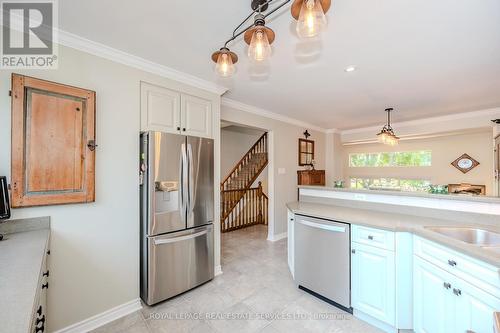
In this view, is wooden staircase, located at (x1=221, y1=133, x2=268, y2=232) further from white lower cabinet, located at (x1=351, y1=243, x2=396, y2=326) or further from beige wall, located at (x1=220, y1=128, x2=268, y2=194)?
white lower cabinet, located at (x1=351, y1=243, x2=396, y2=326)

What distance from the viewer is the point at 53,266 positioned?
1.82m

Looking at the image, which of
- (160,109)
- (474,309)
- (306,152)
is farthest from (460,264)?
(306,152)

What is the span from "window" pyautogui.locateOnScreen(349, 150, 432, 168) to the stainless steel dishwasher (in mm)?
5284

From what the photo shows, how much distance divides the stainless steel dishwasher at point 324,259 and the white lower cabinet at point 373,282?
0.07 metres

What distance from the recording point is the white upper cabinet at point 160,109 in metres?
2.35

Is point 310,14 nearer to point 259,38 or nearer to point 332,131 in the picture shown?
point 259,38

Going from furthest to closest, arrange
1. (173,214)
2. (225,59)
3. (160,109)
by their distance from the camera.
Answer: (160,109)
(173,214)
(225,59)

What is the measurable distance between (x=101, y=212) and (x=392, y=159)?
23.3ft

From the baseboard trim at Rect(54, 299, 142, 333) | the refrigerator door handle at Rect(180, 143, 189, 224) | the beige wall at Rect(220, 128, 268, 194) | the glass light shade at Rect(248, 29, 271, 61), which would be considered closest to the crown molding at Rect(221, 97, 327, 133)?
the refrigerator door handle at Rect(180, 143, 189, 224)

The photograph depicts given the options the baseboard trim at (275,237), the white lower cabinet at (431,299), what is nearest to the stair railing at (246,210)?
the baseboard trim at (275,237)

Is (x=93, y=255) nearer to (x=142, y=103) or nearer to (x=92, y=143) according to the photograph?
(x=92, y=143)

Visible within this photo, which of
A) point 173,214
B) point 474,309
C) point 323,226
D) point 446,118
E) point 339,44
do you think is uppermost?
point 339,44

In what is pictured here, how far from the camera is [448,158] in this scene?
5426mm

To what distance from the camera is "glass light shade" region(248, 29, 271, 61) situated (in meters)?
1.19
